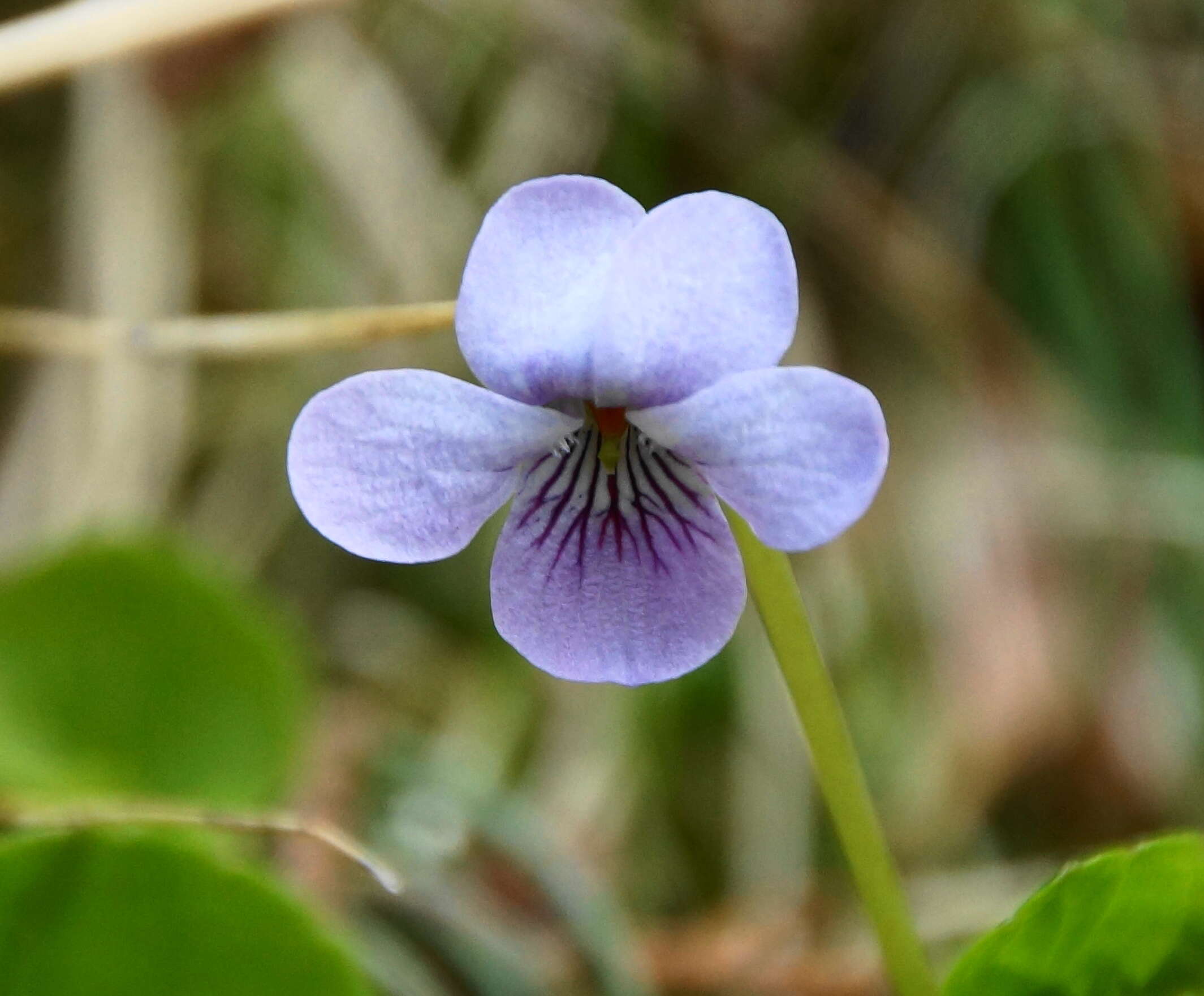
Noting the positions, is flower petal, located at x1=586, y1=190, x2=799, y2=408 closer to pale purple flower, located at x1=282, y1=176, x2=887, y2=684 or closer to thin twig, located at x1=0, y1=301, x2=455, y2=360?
pale purple flower, located at x1=282, y1=176, x2=887, y2=684

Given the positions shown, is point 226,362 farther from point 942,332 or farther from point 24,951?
point 24,951

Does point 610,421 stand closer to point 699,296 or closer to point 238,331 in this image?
point 699,296

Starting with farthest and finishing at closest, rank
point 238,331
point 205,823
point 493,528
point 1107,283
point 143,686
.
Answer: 1. point 1107,283
2. point 493,528
3. point 143,686
4. point 238,331
5. point 205,823

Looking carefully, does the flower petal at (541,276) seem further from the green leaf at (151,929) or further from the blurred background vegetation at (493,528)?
the blurred background vegetation at (493,528)

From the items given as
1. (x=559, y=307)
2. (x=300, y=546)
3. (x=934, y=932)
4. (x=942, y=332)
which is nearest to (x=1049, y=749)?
(x=934, y=932)

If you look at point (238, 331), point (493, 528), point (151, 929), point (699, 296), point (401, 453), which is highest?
point (699, 296)

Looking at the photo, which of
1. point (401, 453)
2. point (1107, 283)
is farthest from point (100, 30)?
point (1107, 283)

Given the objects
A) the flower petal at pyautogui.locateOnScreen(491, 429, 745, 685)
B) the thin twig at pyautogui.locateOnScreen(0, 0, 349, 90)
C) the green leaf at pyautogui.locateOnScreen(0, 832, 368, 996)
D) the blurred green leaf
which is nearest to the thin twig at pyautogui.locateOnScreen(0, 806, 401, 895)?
the green leaf at pyautogui.locateOnScreen(0, 832, 368, 996)

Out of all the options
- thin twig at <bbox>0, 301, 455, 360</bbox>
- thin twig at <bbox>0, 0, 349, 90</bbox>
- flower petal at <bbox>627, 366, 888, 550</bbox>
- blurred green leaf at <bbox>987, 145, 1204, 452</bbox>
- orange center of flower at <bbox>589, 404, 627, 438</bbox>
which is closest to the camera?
flower petal at <bbox>627, 366, 888, 550</bbox>
